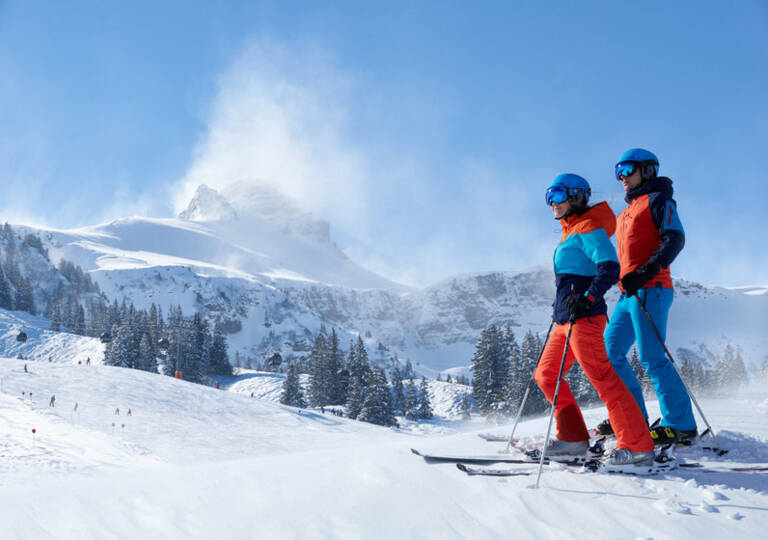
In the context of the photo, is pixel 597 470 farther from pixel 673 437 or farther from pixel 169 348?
pixel 169 348

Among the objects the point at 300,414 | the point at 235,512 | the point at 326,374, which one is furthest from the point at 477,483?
the point at 326,374

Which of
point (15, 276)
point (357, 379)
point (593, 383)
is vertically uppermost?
point (15, 276)

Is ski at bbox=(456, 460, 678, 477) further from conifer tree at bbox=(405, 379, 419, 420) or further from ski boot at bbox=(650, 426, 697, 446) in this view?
conifer tree at bbox=(405, 379, 419, 420)

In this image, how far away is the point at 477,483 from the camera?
290 cm

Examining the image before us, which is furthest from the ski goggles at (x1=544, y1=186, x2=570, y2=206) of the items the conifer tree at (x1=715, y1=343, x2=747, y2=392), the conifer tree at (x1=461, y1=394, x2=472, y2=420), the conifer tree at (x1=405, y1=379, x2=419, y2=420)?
the conifer tree at (x1=461, y1=394, x2=472, y2=420)

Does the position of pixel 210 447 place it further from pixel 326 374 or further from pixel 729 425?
pixel 326 374

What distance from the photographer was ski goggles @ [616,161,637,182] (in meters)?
4.21

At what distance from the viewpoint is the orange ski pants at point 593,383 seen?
326 cm

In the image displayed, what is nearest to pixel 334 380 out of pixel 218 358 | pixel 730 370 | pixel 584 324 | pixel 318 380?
pixel 318 380

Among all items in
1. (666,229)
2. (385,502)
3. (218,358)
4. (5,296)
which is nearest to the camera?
(385,502)

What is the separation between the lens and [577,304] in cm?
343

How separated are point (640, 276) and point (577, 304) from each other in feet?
2.06

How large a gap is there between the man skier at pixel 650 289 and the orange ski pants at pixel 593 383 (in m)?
0.51

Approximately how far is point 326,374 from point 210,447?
92.5 ft
